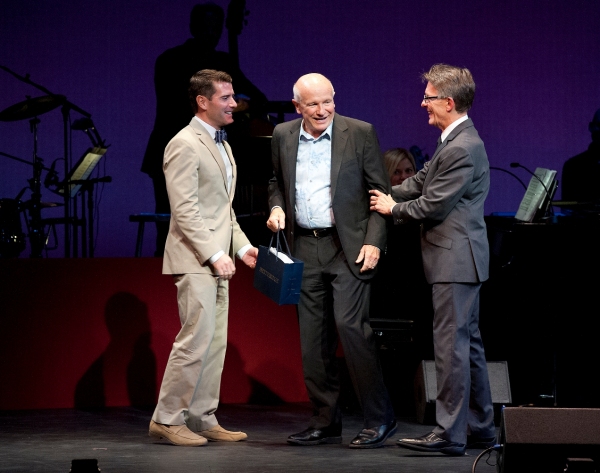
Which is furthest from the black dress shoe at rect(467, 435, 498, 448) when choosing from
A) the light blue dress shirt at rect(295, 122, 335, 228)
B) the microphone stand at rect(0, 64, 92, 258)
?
the microphone stand at rect(0, 64, 92, 258)

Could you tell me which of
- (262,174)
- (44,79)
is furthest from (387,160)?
(44,79)

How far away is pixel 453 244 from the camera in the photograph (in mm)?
4043

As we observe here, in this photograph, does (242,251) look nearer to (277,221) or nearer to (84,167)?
(277,221)

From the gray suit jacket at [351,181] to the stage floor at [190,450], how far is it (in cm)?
83

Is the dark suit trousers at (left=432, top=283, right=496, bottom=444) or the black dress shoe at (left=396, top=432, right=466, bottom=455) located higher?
the dark suit trousers at (left=432, top=283, right=496, bottom=444)

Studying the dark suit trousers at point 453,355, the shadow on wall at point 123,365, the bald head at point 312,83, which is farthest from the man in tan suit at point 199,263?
the shadow on wall at point 123,365

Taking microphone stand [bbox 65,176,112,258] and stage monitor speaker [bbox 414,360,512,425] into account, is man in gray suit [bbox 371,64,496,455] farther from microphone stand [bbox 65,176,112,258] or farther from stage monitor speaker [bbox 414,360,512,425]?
microphone stand [bbox 65,176,112,258]

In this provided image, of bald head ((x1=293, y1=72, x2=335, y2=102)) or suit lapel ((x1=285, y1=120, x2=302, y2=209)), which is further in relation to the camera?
suit lapel ((x1=285, y1=120, x2=302, y2=209))

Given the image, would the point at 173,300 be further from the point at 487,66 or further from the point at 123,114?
the point at 487,66

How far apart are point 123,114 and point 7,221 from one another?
1336 millimetres

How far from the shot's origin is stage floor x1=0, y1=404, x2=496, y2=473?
3793 mm

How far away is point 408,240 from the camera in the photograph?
520 cm

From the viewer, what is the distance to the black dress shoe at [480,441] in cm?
422

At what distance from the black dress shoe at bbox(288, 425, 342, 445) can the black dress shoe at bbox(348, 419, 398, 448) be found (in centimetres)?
17
